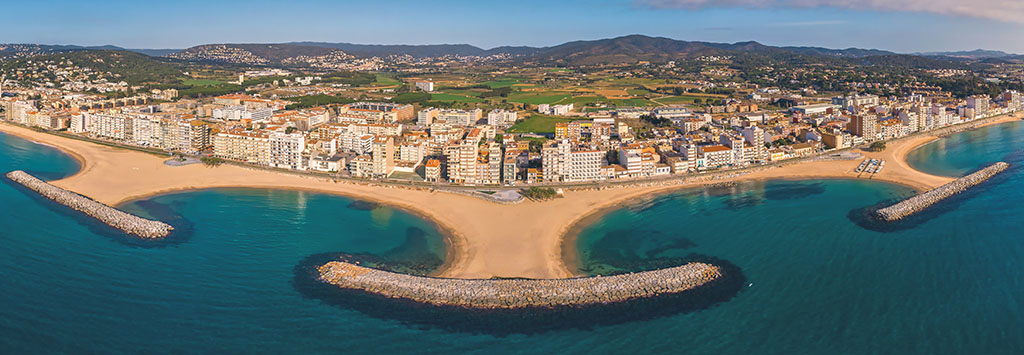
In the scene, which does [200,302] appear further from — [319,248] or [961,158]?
[961,158]

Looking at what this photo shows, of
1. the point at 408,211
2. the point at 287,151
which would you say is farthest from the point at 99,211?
the point at 408,211

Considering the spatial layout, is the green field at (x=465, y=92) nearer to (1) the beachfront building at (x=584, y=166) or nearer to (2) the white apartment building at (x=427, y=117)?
(2) the white apartment building at (x=427, y=117)

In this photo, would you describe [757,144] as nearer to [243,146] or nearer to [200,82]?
[243,146]

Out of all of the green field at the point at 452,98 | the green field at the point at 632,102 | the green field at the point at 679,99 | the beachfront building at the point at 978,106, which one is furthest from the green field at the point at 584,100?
the beachfront building at the point at 978,106

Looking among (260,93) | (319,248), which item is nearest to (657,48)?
(260,93)

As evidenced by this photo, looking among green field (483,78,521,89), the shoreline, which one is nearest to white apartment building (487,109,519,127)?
the shoreline

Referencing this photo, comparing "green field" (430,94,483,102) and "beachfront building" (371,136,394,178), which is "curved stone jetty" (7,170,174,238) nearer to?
"beachfront building" (371,136,394,178)
